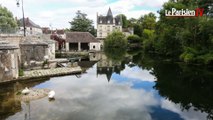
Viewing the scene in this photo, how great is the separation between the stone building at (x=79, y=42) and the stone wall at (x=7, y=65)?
34837mm

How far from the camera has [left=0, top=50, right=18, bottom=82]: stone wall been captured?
1541 centimetres

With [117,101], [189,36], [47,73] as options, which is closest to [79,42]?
[189,36]

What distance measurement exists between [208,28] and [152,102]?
56.3 feet

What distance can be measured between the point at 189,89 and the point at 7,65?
14.0 meters

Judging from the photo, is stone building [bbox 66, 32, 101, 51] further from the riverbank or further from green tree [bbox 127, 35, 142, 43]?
the riverbank

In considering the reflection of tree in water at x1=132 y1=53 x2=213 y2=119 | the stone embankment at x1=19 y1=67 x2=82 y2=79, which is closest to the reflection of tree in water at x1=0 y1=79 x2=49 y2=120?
the stone embankment at x1=19 y1=67 x2=82 y2=79

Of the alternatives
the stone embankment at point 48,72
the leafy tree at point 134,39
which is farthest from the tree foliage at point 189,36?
the leafy tree at point 134,39

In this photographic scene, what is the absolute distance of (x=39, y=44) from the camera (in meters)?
22.9

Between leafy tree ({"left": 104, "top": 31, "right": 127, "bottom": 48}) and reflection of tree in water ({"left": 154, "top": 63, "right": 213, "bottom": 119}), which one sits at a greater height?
leafy tree ({"left": 104, "top": 31, "right": 127, "bottom": 48})

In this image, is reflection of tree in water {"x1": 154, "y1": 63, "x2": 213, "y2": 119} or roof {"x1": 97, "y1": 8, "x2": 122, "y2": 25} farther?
roof {"x1": 97, "y1": 8, "x2": 122, "y2": 25}

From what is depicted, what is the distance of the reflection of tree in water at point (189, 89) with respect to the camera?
12.2m

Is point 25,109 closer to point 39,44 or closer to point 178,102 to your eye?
point 178,102

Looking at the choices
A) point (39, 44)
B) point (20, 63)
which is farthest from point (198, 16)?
point (20, 63)

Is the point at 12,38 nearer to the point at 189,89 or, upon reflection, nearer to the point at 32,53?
the point at 32,53
